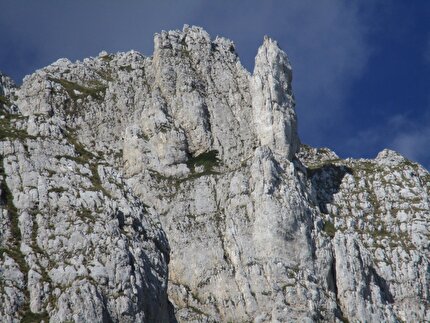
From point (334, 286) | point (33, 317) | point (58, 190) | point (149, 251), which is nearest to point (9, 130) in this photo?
point (58, 190)

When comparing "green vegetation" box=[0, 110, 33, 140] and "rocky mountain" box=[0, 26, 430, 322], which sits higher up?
"green vegetation" box=[0, 110, 33, 140]

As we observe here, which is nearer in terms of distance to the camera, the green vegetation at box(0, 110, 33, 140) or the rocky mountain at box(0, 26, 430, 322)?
the rocky mountain at box(0, 26, 430, 322)

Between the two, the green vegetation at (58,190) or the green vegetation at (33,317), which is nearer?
the green vegetation at (33,317)

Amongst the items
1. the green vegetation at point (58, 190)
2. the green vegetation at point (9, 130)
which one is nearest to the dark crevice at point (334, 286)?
the green vegetation at point (58, 190)

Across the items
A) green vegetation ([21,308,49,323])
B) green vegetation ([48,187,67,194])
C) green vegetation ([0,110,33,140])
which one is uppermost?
green vegetation ([0,110,33,140])

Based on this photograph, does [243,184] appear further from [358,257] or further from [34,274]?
[34,274]

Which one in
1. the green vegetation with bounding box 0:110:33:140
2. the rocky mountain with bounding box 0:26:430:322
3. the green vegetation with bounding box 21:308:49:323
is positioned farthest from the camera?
the green vegetation with bounding box 0:110:33:140

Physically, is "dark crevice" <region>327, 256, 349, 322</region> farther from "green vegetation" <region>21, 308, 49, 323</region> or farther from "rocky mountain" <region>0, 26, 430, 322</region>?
"green vegetation" <region>21, 308, 49, 323</region>

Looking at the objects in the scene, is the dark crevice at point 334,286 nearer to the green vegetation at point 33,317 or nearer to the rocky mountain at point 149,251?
the rocky mountain at point 149,251

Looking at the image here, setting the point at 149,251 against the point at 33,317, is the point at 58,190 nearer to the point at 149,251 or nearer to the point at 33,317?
the point at 149,251

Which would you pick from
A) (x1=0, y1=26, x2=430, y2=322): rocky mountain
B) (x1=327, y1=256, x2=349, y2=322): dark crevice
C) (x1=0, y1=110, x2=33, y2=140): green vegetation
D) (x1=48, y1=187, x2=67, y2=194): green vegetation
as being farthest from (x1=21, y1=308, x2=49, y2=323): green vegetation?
(x1=327, y1=256, x2=349, y2=322): dark crevice

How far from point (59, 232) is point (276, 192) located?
6350cm

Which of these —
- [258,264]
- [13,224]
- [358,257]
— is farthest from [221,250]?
[13,224]

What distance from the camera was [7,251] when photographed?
13762 cm
